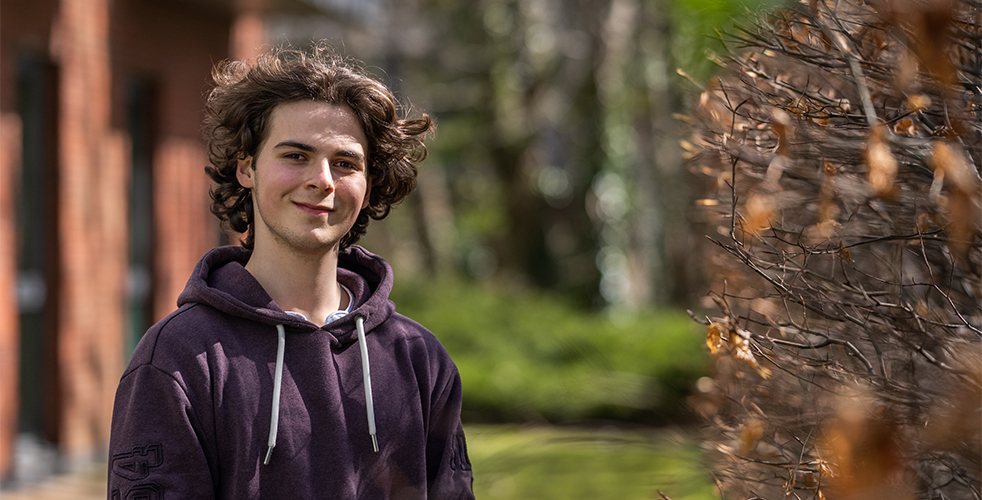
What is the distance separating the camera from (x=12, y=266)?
21.6ft

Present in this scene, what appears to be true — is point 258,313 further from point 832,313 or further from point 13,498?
point 13,498

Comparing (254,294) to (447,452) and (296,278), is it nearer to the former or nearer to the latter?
(296,278)

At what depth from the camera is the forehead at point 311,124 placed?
79.5 inches

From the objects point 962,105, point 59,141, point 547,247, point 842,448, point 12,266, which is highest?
point 962,105

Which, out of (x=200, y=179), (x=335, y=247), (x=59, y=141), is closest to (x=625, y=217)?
(x=200, y=179)

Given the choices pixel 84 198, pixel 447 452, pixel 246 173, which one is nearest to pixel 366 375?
pixel 447 452

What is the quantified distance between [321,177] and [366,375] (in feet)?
1.37

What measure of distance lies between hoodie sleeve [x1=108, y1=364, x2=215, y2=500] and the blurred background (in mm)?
573

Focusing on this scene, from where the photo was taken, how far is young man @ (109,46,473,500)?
183 cm

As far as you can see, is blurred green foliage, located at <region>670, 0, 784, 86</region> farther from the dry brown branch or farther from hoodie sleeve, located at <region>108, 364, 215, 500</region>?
hoodie sleeve, located at <region>108, 364, 215, 500</region>

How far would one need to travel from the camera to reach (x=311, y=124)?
2029 mm

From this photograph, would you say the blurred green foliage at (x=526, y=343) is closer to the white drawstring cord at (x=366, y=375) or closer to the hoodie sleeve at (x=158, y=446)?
the white drawstring cord at (x=366, y=375)

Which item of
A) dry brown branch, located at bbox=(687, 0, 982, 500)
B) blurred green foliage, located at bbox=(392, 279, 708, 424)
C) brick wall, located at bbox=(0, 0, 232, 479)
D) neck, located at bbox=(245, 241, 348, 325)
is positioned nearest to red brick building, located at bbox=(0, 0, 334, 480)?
brick wall, located at bbox=(0, 0, 232, 479)

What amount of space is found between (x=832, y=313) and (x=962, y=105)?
0.46 m
